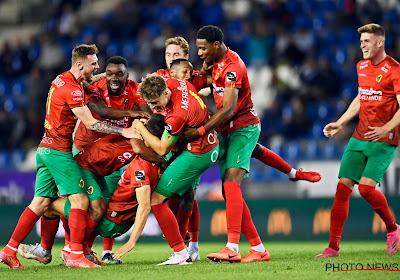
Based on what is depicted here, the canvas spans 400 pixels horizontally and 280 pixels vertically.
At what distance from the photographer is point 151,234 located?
13.3 meters

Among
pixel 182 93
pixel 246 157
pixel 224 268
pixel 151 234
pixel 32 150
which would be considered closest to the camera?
pixel 224 268

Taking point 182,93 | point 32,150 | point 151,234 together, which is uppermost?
point 182,93

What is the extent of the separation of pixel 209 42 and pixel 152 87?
3.68 feet

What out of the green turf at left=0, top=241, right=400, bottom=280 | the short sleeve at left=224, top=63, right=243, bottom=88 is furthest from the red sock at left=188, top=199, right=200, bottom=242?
the short sleeve at left=224, top=63, right=243, bottom=88

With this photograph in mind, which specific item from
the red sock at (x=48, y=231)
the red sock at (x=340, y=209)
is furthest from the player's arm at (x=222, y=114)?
the red sock at (x=48, y=231)

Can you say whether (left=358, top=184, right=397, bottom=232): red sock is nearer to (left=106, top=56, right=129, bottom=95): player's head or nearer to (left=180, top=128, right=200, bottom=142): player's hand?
(left=180, top=128, right=200, bottom=142): player's hand

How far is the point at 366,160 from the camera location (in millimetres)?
9109

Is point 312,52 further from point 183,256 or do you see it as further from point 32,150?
point 183,256

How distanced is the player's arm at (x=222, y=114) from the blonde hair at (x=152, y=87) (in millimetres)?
580

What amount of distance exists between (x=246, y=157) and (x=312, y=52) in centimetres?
1004

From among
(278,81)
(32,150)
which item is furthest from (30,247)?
(278,81)

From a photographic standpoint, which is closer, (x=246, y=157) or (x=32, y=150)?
(x=246, y=157)

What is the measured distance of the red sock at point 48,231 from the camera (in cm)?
880

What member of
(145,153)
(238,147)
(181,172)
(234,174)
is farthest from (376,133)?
(145,153)
